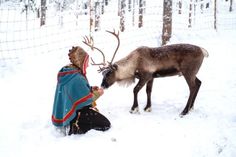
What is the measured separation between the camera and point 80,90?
3.79 meters

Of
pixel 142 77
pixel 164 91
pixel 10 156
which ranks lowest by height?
pixel 10 156

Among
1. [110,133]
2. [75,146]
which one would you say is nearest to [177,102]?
[110,133]

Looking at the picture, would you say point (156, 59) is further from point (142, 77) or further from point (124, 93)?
point (124, 93)

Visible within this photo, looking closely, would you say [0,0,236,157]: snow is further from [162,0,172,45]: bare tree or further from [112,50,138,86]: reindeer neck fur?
[162,0,172,45]: bare tree

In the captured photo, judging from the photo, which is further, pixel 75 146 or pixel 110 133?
pixel 110 133

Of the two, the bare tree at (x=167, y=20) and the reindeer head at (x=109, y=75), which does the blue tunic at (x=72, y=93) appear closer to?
the reindeer head at (x=109, y=75)

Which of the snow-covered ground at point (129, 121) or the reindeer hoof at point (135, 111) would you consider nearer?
the snow-covered ground at point (129, 121)

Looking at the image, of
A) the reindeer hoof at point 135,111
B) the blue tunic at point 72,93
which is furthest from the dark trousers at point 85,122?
the reindeer hoof at point 135,111

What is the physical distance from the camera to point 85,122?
383 cm

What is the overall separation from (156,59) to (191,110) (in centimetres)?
95

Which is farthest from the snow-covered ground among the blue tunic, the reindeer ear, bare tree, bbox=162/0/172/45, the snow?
bare tree, bbox=162/0/172/45

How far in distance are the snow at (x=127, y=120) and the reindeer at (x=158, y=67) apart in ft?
1.17

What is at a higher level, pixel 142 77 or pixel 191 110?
pixel 142 77

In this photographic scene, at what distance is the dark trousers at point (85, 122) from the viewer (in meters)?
3.83
